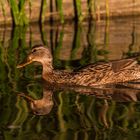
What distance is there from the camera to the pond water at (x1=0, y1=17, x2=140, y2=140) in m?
7.91

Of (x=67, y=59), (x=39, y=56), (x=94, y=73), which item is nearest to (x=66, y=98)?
(x=94, y=73)

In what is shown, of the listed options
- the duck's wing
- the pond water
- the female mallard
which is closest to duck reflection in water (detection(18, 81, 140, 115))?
the pond water

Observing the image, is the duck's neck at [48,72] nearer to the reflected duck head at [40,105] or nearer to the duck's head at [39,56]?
the duck's head at [39,56]

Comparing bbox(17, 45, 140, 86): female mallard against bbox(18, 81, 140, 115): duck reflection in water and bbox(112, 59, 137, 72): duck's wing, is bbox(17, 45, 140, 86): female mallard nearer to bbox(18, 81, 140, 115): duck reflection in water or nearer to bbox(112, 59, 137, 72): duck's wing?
bbox(112, 59, 137, 72): duck's wing

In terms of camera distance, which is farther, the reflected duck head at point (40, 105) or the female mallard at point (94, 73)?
the female mallard at point (94, 73)

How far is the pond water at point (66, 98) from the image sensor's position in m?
7.91

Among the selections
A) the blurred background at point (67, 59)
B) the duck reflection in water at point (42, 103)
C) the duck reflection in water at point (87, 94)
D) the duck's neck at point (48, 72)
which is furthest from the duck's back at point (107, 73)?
the duck reflection in water at point (42, 103)

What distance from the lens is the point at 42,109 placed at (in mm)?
9008

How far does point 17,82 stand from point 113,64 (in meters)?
1.47

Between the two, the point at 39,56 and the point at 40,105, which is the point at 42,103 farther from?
the point at 39,56

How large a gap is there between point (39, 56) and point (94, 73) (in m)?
0.99

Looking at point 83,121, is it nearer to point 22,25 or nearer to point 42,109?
point 42,109

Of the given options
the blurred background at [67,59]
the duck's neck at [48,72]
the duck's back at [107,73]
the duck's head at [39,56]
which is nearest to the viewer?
the blurred background at [67,59]

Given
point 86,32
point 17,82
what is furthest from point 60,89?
point 86,32
